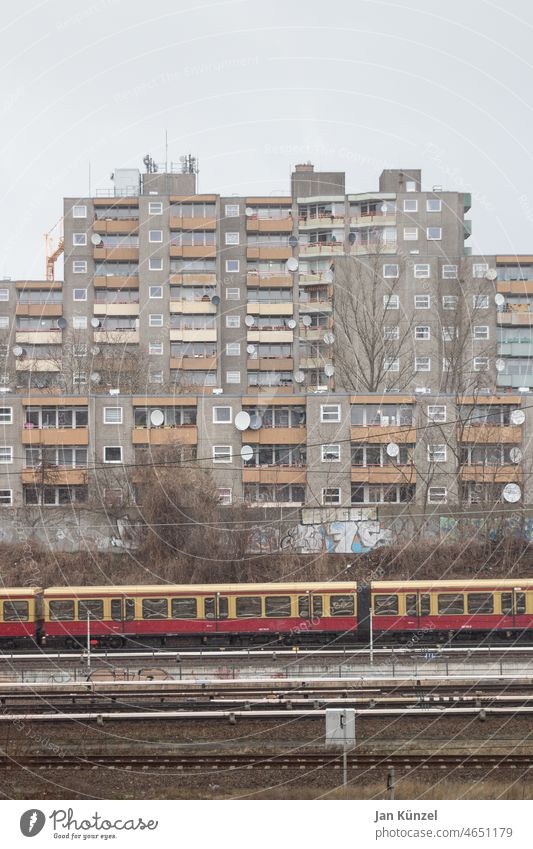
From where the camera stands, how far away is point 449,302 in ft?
202

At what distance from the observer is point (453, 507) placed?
39625 millimetres

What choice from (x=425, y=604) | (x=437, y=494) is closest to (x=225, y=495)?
(x=437, y=494)

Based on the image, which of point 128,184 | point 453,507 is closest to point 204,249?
point 128,184

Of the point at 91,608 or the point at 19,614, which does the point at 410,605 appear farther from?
the point at 19,614

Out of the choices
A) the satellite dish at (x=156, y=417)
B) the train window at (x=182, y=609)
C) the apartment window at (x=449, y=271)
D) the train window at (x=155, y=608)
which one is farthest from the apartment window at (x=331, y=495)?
the apartment window at (x=449, y=271)

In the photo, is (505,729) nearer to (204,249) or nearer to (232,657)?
(232,657)

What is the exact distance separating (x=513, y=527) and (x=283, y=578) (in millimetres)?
9345

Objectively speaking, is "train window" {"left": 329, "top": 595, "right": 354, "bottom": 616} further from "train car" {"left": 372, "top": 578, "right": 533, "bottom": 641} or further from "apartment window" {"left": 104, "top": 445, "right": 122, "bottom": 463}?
"apartment window" {"left": 104, "top": 445, "right": 122, "bottom": 463}

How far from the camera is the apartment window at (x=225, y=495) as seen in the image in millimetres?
40369

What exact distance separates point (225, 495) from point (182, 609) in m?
9.99

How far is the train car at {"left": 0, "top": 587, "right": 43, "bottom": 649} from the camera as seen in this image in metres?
31.7

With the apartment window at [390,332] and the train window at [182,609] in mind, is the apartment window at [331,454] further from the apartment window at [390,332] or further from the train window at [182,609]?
the apartment window at [390,332]
